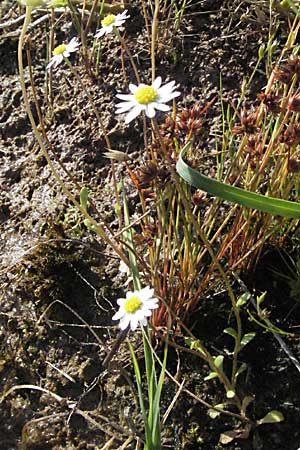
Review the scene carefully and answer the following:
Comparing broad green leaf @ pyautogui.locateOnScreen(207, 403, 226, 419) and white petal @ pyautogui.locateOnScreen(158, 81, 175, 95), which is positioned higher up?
white petal @ pyautogui.locateOnScreen(158, 81, 175, 95)

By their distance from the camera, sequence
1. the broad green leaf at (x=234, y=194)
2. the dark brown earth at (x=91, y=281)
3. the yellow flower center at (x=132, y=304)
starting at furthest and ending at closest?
1. the dark brown earth at (x=91, y=281)
2. the yellow flower center at (x=132, y=304)
3. the broad green leaf at (x=234, y=194)

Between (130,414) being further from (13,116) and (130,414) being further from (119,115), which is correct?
(13,116)

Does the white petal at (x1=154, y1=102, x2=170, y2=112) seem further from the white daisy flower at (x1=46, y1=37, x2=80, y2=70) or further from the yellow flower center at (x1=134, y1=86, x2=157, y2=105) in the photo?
the white daisy flower at (x1=46, y1=37, x2=80, y2=70)

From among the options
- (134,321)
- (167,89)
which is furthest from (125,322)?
(167,89)

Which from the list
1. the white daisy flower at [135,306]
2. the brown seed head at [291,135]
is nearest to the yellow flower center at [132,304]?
the white daisy flower at [135,306]

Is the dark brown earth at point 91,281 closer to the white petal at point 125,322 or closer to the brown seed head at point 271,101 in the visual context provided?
the white petal at point 125,322

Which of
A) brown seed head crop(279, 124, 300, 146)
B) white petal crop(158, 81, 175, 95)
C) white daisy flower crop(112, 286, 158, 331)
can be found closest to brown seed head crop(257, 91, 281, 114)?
brown seed head crop(279, 124, 300, 146)
